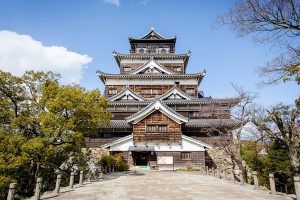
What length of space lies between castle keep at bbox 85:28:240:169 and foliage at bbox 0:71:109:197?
10158 millimetres

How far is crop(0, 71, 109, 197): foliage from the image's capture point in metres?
12.7

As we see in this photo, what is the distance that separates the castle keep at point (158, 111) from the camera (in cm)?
2483

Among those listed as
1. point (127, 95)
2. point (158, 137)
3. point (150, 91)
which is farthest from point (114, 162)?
point (150, 91)

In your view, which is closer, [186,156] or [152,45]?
[186,156]

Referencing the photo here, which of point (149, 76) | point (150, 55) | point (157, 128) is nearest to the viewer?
point (157, 128)

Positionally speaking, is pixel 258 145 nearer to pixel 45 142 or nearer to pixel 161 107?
pixel 161 107

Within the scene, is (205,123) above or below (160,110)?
below

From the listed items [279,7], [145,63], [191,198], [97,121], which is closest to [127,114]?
[145,63]

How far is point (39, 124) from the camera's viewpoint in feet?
47.6

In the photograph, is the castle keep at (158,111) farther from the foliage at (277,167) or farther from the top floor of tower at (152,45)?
the foliage at (277,167)

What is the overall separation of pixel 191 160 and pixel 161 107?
6.52m

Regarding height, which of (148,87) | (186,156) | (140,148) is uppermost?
(148,87)

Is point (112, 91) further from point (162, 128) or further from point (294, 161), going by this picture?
point (294, 161)

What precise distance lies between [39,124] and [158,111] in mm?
13889
